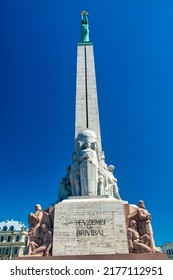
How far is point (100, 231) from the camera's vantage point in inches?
332

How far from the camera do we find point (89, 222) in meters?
8.64

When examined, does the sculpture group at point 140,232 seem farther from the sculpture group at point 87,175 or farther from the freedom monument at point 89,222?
the sculpture group at point 87,175

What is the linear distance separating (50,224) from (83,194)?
1.82m

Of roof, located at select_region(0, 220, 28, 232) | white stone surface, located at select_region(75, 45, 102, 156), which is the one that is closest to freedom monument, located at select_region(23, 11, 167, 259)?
white stone surface, located at select_region(75, 45, 102, 156)

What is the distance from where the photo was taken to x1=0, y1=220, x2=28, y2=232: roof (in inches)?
2127

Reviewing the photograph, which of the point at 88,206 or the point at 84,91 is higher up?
the point at 84,91

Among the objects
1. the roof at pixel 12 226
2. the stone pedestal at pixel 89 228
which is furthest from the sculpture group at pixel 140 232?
the roof at pixel 12 226

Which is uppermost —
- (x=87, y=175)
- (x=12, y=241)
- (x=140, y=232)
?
(x=12, y=241)

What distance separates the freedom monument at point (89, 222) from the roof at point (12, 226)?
4865 cm

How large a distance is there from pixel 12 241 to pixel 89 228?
161ft

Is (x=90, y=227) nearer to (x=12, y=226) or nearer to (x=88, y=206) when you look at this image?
(x=88, y=206)

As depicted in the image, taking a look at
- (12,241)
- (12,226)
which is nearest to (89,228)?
(12,241)

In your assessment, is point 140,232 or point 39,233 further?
point 39,233

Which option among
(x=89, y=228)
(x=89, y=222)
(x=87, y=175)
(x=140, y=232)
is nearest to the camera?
(x=89, y=228)
